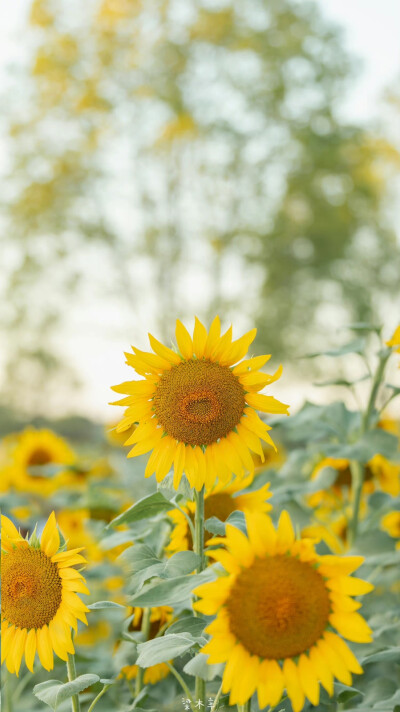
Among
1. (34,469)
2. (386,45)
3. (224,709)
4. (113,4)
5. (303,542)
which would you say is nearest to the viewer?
(303,542)

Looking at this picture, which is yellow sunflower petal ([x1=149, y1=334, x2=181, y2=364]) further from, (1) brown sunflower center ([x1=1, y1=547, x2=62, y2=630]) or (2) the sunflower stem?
(2) the sunflower stem

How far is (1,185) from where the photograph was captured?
251 inches

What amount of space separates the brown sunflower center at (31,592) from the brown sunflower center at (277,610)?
0.15 m

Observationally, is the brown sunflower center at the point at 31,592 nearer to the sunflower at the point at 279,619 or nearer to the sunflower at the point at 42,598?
the sunflower at the point at 42,598

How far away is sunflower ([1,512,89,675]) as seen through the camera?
520 millimetres

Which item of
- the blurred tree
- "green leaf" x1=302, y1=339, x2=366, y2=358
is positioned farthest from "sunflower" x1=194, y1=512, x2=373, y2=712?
the blurred tree

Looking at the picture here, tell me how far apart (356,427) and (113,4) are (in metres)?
5.70

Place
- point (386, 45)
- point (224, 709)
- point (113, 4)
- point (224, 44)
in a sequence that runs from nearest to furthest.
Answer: point (224, 709), point (386, 45), point (113, 4), point (224, 44)

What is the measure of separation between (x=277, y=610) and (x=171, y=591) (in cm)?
9

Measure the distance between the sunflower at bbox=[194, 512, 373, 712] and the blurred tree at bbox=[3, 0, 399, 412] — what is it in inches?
215

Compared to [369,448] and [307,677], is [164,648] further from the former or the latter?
[369,448]

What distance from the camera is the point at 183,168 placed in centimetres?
629

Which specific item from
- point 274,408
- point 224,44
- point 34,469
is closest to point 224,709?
point 274,408

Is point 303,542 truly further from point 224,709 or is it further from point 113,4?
point 113,4
